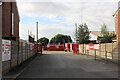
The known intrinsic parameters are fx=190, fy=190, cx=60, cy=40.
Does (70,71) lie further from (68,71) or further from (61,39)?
(61,39)

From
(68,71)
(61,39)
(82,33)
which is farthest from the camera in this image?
(61,39)

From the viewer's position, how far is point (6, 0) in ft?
68.7

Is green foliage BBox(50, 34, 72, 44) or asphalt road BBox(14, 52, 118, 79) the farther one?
green foliage BBox(50, 34, 72, 44)

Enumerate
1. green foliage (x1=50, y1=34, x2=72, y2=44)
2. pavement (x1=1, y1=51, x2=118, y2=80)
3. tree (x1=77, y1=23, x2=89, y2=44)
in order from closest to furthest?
pavement (x1=1, y1=51, x2=118, y2=80), tree (x1=77, y1=23, x2=89, y2=44), green foliage (x1=50, y1=34, x2=72, y2=44)

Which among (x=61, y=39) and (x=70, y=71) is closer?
(x=70, y=71)

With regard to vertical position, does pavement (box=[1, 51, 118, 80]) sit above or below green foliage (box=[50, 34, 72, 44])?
below

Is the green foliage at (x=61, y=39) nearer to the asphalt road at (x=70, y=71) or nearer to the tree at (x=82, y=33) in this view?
the tree at (x=82, y=33)

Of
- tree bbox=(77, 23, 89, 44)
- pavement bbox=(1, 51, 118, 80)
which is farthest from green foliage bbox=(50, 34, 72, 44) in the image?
pavement bbox=(1, 51, 118, 80)

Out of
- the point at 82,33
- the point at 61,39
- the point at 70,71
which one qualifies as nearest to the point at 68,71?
the point at 70,71

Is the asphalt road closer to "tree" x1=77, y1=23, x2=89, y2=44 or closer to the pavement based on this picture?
the pavement

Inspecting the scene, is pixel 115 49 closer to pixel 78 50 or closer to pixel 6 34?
pixel 6 34

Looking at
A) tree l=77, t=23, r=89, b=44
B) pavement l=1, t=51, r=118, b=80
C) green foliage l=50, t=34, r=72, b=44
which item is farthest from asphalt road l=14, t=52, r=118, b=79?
green foliage l=50, t=34, r=72, b=44

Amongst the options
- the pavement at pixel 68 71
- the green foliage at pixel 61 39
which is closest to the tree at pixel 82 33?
the pavement at pixel 68 71

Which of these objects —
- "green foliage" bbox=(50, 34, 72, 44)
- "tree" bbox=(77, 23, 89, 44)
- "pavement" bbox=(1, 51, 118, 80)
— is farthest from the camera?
"green foliage" bbox=(50, 34, 72, 44)
